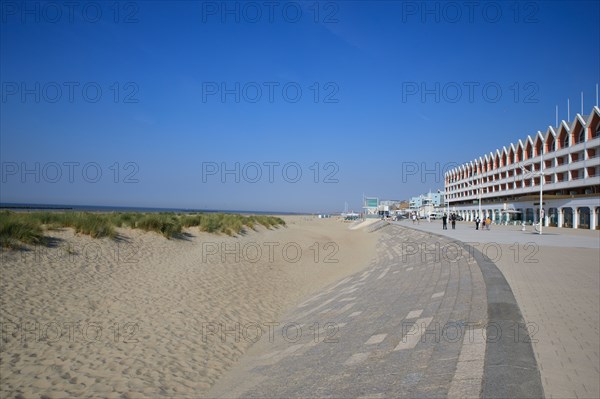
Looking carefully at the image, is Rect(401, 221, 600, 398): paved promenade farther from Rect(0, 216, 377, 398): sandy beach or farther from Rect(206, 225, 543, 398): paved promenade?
Rect(0, 216, 377, 398): sandy beach

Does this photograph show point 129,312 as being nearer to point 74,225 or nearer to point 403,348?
point 403,348

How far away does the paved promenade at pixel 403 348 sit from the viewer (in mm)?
4035

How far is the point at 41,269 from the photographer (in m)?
10.7

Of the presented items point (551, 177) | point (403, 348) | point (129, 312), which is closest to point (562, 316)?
point (403, 348)

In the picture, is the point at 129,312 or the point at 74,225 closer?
the point at 129,312

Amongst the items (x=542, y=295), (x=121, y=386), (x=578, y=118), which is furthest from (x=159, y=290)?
(x=578, y=118)

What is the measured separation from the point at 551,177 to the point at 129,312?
2288 inches

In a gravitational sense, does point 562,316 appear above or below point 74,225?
below

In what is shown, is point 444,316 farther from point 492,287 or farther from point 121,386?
point 121,386

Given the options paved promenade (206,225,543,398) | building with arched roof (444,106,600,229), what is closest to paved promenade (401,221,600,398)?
paved promenade (206,225,543,398)

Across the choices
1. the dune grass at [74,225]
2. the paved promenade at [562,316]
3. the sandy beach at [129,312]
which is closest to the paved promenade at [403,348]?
the paved promenade at [562,316]

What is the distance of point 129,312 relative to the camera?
9.11m

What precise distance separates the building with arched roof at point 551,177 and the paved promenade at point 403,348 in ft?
116

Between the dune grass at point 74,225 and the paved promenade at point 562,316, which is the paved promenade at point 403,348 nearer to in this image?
the paved promenade at point 562,316
